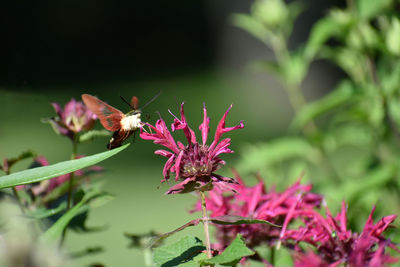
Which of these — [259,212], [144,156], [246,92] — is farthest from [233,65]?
[259,212]

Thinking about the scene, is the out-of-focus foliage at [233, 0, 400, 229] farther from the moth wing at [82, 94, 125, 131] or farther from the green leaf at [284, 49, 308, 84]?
the moth wing at [82, 94, 125, 131]

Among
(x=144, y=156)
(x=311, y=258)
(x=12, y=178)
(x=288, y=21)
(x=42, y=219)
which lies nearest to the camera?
(x=311, y=258)

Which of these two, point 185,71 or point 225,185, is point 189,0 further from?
point 225,185

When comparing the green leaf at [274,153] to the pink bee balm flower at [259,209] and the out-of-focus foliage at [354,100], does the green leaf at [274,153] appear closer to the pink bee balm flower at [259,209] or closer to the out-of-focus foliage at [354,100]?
the out-of-focus foliage at [354,100]

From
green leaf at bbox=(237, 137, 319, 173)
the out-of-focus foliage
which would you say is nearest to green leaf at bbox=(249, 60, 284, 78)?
the out-of-focus foliage

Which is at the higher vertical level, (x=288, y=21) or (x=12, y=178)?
(x=288, y=21)

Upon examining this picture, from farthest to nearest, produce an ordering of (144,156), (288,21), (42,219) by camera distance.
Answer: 1. (144,156)
2. (288,21)
3. (42,219)

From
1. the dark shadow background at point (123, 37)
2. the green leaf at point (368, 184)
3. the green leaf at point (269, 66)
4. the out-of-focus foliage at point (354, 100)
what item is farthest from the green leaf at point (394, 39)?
the dark shadow background at point (123, 37)

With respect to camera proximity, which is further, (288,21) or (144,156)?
(144,156)
